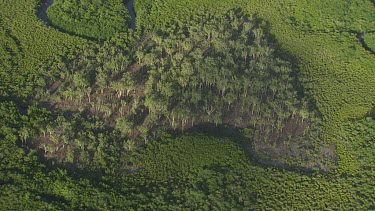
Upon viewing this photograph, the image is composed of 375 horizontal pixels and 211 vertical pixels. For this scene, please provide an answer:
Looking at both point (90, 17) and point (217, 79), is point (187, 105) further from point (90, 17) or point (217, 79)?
point (90, 17)

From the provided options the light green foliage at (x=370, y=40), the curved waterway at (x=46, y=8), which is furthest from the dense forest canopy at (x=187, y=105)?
the curved waterway at (x=46, y=8)

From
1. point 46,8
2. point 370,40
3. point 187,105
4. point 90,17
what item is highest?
point 370,40

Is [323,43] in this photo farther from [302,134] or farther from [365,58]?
[302,134]

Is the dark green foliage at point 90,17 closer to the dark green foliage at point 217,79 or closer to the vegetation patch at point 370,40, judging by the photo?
the dark green foliage at point 217,79

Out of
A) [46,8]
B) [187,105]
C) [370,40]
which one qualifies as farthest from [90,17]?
[370,40]

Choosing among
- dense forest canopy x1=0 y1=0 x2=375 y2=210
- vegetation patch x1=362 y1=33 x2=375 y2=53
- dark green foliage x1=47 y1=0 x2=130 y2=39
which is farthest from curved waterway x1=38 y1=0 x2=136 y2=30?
vegetation patch x1=362 y1=33 x2=375 y2=53

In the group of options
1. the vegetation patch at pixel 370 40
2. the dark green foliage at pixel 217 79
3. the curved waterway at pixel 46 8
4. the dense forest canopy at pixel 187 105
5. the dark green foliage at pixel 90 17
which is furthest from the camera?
the curved waterway at pixel 46 8
